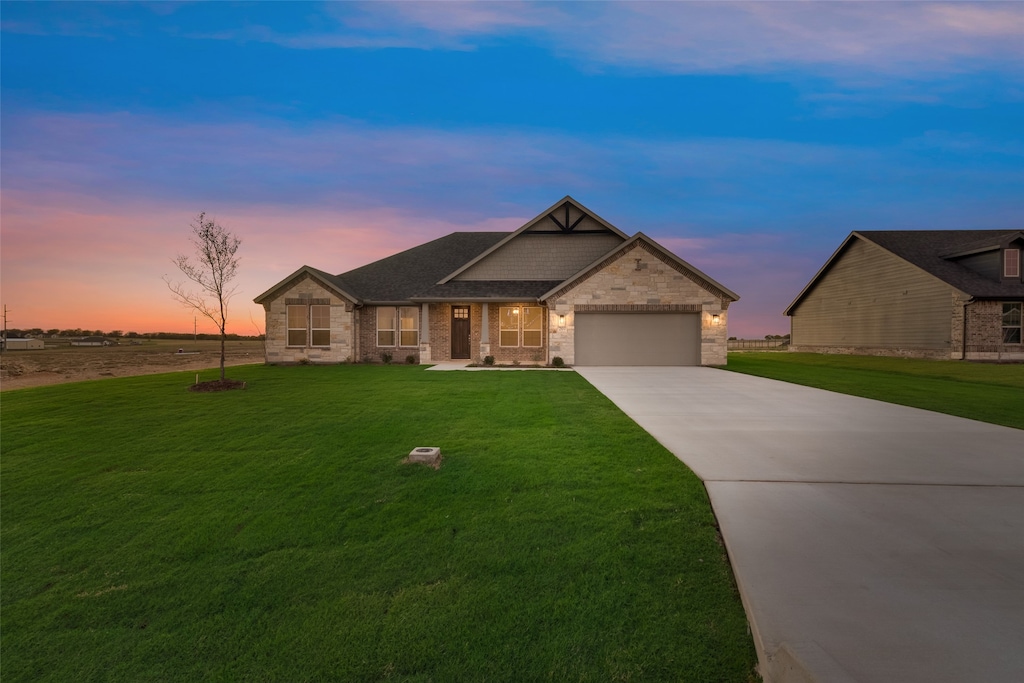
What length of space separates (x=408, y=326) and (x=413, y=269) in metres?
3.97

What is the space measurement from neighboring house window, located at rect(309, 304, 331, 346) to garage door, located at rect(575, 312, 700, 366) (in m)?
11.5

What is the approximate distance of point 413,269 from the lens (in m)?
24.4

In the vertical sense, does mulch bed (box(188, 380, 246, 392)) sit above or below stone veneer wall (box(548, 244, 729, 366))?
below

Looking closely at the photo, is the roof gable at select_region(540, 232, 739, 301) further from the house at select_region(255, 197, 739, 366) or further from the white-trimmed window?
the white-trimmed window

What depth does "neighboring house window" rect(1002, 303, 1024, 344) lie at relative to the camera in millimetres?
22984

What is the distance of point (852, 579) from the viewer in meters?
3.02

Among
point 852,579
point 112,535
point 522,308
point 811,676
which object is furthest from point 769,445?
point 522,308

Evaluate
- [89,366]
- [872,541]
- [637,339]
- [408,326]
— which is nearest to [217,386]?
[408,326]

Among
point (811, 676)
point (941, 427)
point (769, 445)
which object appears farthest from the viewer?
point (941, 427)

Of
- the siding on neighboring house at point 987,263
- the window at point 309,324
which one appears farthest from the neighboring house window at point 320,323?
the siding on neighboring house at point 987,263

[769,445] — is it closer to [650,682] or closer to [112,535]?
[650,682]

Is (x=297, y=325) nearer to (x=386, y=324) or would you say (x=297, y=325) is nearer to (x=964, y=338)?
(x=386, y=324)

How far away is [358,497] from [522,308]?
16.9m

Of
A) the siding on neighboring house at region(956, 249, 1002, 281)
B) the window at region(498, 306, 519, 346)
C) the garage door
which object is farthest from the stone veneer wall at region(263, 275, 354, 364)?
the siding on neighboring house at region(956, 249, 1002, 281)
